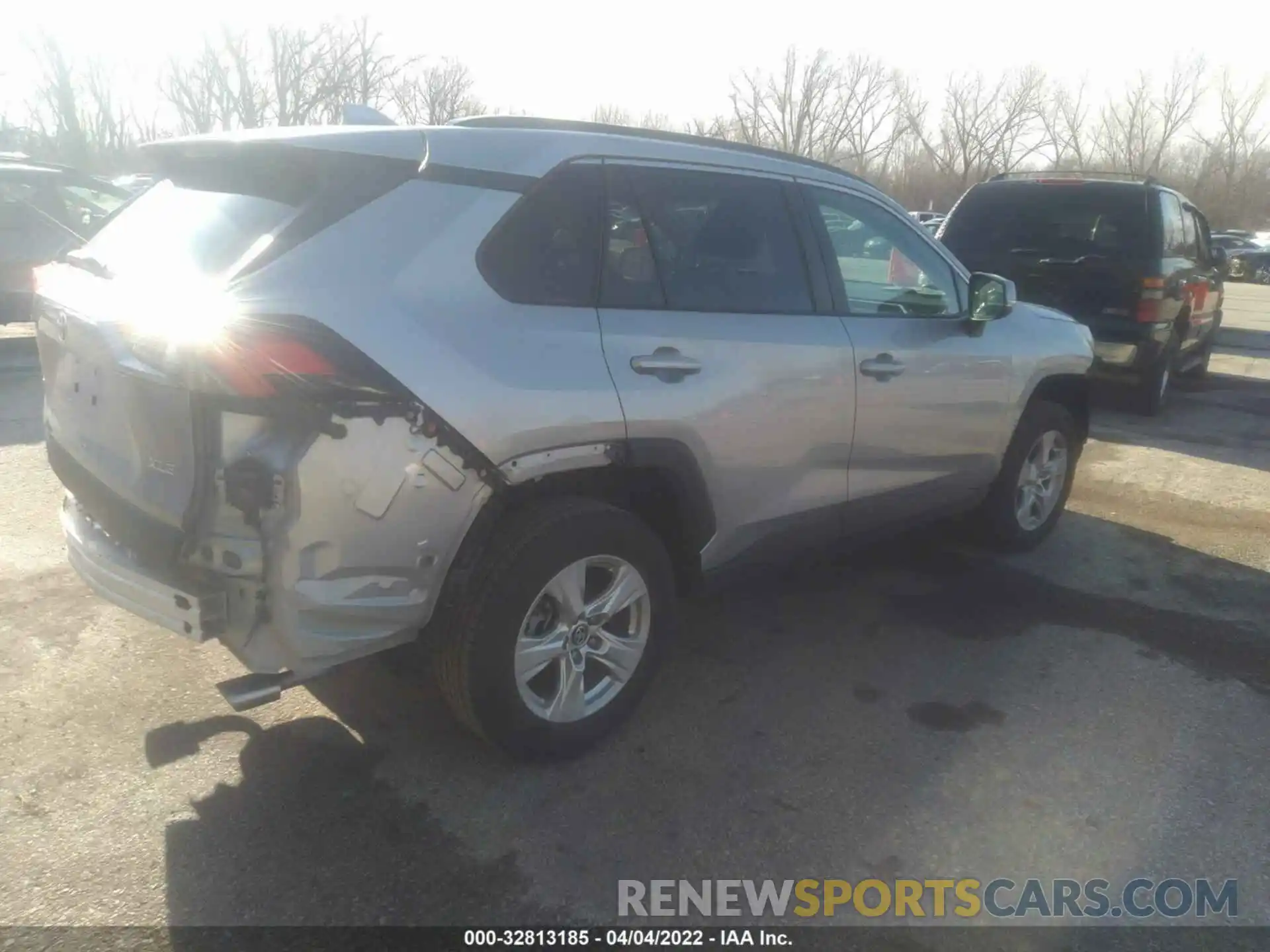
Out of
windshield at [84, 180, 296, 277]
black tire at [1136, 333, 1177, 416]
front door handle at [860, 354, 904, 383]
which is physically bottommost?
black tire at [1136, 333, 1177, 416]

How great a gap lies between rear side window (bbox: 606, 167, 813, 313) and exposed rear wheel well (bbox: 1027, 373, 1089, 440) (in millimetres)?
1968

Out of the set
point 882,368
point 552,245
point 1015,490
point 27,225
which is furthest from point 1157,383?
point 27,225

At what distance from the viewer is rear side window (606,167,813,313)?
3.39 m

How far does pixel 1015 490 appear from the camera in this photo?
5098mm

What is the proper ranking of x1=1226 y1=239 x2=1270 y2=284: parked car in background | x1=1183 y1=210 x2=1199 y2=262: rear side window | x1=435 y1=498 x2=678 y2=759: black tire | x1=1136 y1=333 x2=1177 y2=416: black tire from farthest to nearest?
x1=1226 y1=239 x2=1270 y2=284: parked car in background < x1=1183 y1=210 x2=1199 y2=262: rear side window < x1=1136 y1=333 x2=1177 y2=416: black tire < x1=435 y1=498 x2=678 y2=759: black tire

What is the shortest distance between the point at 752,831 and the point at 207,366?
6.32ft

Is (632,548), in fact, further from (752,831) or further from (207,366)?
(207,366)

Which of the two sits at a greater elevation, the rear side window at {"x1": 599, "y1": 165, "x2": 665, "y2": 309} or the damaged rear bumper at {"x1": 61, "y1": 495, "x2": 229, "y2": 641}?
the rear side window at {"x1": 599, "y1": 165, "x2": 665, "y2": 309}

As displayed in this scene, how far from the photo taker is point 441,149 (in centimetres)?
295

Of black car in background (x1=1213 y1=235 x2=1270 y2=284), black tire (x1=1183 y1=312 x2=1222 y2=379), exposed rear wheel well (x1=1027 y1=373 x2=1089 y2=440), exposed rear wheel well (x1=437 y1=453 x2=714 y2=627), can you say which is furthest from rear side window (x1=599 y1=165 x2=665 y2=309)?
black car in background (x1=1213 y1=235 x2=1270 y2=284)

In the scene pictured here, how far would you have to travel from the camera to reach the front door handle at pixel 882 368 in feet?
12.9

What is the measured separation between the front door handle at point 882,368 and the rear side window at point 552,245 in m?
1.27

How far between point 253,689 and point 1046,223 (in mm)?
7855

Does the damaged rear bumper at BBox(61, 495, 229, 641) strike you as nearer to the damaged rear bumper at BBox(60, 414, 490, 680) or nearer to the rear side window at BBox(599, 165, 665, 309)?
the damaged rear bumper at BBox(60, 414, 490, 680)
